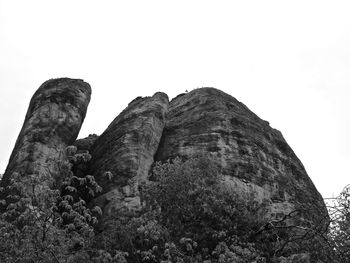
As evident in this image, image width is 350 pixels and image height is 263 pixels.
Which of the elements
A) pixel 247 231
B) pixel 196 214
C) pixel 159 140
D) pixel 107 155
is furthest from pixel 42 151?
pixel 247 231

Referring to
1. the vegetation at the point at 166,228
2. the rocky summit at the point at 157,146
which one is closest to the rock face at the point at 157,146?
the rocky summit at the point at 157,146

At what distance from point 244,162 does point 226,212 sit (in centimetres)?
718

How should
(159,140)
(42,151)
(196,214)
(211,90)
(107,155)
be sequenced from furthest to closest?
(211,90) < (159,140) < (107,155) < (42,151) < (196,214)

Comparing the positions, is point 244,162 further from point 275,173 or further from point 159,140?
point 159,140

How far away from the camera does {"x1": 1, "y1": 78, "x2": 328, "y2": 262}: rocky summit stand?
24.8m

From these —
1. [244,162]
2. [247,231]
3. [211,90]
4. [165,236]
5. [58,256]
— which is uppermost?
[211,90]

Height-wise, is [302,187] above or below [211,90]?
below

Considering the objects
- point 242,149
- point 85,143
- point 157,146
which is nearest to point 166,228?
point 157,146

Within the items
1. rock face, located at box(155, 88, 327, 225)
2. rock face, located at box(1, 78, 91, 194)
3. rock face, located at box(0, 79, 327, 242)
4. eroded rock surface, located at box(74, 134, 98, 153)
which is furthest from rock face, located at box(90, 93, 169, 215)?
rock face, located at box(1, 78, 91, 194)

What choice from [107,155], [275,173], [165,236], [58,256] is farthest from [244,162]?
[58,256]

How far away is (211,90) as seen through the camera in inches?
1366

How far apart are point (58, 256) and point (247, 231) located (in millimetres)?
7903

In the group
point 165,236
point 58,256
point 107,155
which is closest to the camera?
point 58,256

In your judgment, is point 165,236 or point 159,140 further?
point 159,140
